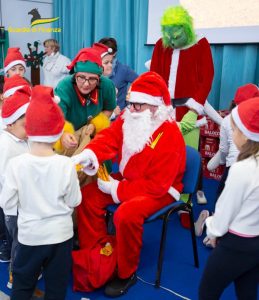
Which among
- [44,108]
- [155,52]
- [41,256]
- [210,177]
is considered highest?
[155,52]

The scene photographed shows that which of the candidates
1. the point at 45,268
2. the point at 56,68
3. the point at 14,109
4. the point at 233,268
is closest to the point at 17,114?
the point at 14,109

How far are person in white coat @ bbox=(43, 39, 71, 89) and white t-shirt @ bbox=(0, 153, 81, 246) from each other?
3.88 meters

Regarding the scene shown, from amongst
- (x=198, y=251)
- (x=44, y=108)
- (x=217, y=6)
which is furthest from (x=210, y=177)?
(x=44, y=108)

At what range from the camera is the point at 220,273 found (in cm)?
138

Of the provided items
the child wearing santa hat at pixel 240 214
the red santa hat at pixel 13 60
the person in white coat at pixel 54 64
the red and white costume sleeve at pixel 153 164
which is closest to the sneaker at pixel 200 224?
the red and white costume sleeve at pixel 153 164

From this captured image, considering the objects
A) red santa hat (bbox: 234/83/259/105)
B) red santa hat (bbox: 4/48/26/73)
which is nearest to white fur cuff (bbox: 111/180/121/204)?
red santa hat (bbox: 234/83/259/105)

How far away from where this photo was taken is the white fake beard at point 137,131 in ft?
6.70

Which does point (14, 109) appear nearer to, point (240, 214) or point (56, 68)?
point (240, 214)

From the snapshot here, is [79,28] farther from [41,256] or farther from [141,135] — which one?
[41,256]

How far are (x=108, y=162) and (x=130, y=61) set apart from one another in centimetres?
277

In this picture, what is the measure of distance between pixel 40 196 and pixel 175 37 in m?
1.76

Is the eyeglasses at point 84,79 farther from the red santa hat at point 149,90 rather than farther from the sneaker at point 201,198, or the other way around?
the sneaker at point 201,198

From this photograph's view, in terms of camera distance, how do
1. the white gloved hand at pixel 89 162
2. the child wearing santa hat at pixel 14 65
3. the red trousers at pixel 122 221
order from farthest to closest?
the child wearing santa hat at pixel 14 65 < the white gloved hand at pixel 89 162 < the red trousers at pixel 122 221

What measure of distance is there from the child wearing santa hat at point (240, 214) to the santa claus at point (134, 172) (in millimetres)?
577
